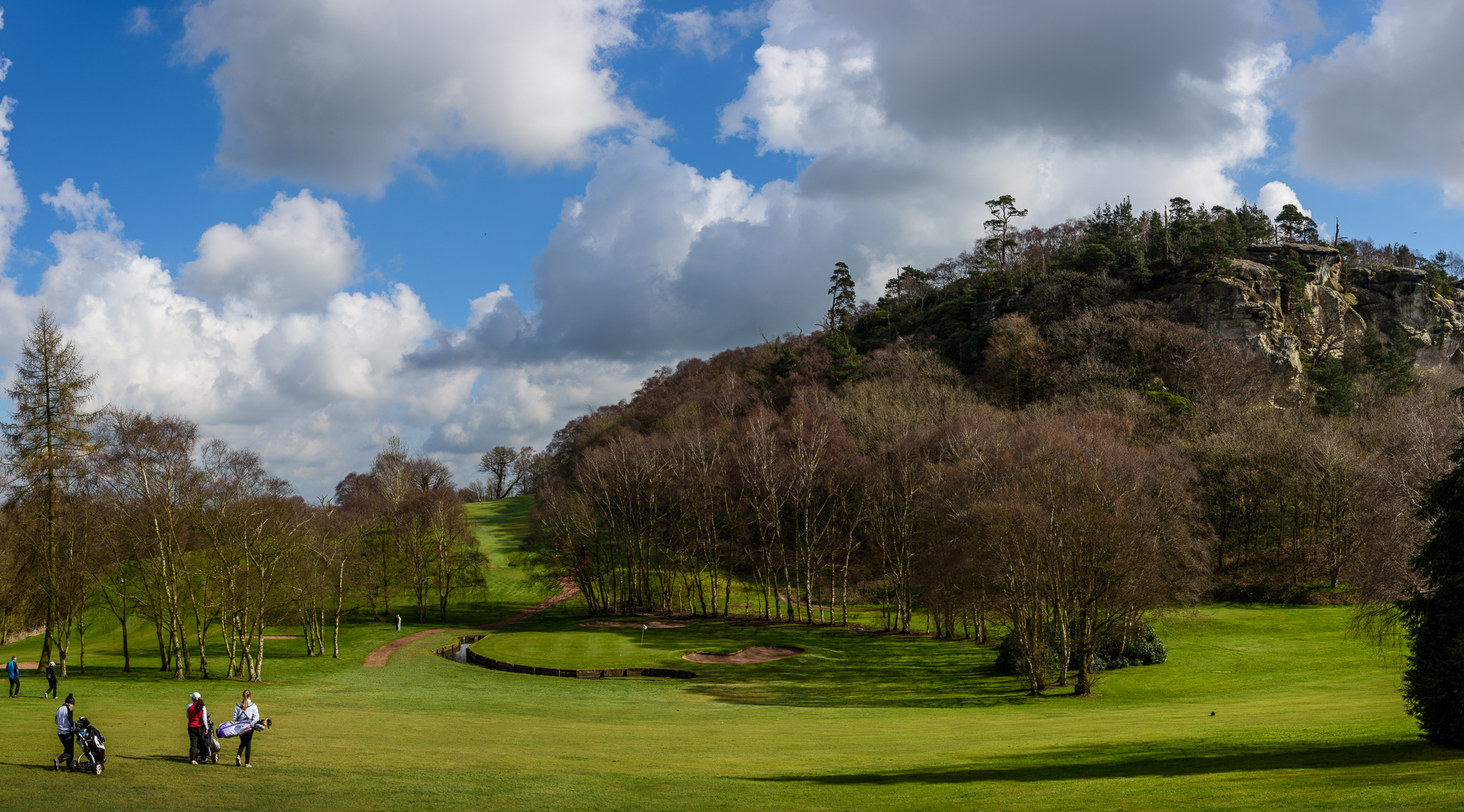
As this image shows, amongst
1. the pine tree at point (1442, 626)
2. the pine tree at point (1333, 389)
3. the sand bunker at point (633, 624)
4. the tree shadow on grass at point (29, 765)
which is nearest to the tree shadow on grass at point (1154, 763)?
the pine tree at point (1442, 626)

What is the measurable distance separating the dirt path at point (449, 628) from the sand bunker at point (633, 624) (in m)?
11.4

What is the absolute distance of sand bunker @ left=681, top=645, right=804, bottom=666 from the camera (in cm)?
5566

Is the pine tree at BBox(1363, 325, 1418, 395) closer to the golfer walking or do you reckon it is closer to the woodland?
the woodland

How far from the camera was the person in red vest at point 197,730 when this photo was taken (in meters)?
21.1

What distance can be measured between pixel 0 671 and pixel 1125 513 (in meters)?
67.5

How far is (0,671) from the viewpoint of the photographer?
173 feet

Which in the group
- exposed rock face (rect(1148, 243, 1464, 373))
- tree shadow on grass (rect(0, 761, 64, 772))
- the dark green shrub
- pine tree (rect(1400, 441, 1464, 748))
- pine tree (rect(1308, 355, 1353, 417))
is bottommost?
the dark green shrub

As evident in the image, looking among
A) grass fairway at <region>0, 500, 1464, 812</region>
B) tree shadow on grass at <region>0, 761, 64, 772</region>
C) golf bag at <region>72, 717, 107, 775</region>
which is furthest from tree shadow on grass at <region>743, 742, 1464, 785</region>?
tree shadow on grass at <region>0, 761, 64, 772</region>

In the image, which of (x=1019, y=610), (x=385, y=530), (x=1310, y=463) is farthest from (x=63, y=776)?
(x=1310, y=463)

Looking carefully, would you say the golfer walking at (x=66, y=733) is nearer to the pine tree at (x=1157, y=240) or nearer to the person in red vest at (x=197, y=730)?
the person in red vest at (x=197, y=730)

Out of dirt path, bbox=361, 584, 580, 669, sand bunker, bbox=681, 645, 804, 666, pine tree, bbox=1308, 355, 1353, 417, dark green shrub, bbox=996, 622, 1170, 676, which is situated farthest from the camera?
pine tree, bbox=1308, 355, 1353, 417

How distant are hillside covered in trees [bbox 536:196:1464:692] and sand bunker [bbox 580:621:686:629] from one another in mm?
5187

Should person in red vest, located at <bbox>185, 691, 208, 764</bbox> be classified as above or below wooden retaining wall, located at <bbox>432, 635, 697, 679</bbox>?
above

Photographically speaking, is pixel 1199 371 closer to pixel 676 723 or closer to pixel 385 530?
pixel 676 723
